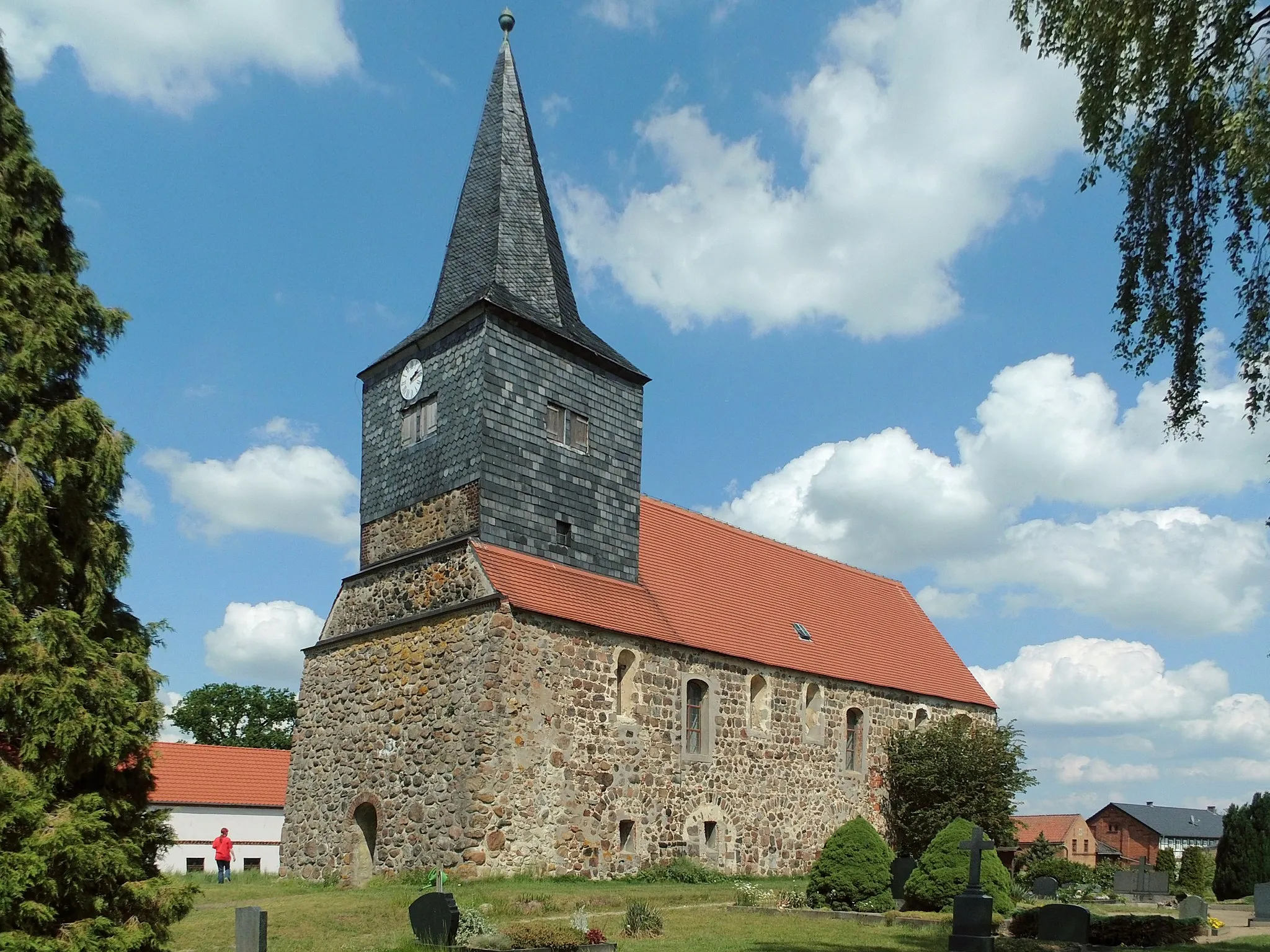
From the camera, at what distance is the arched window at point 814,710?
2539cm

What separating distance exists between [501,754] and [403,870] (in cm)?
280

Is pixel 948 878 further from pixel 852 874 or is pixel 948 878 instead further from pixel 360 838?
pixel 360 838

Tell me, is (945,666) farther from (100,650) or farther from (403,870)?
(100,650)

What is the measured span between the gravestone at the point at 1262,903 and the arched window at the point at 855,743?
8854mm

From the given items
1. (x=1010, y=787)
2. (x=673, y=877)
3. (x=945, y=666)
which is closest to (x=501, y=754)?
(x=673, y=877)

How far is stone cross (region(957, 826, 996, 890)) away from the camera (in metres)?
12.1

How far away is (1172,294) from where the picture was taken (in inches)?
390

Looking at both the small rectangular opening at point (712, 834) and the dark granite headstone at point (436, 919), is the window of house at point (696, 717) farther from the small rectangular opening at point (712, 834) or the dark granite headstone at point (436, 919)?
the dark granite headstone at point (436, 919)

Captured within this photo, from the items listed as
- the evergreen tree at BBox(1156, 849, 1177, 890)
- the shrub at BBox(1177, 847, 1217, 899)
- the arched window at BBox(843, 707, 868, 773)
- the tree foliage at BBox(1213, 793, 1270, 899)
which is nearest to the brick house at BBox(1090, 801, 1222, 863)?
the evergreen tree at BBox(1156, 849, 1177, 890)

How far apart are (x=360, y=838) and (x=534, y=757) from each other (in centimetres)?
427

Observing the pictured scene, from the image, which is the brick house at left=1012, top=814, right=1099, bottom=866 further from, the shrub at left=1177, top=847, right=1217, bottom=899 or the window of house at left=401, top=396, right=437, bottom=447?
the window of house at left=401, top=396, right=437, bottom=447

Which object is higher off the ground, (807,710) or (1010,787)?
(807,710)

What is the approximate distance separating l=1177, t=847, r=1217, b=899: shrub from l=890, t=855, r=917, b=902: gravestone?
21.3 metres

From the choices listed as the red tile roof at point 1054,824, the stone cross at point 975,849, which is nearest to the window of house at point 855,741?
the stone cross at point 975,849
